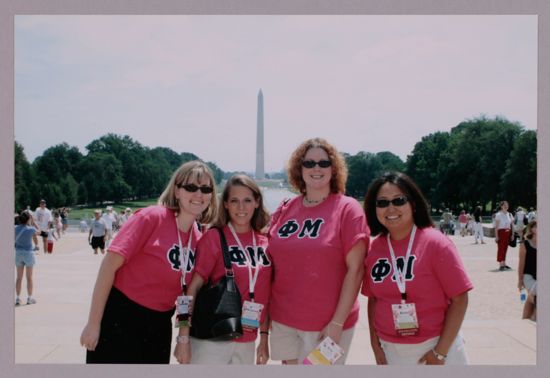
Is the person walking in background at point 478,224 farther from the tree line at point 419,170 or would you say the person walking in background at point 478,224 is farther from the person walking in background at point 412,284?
the person walking in background at point 412,284

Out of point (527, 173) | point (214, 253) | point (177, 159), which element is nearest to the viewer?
point (214, 253)

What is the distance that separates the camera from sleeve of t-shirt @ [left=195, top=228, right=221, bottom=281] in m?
3.74

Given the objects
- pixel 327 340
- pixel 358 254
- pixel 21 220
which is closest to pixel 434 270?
Result: pixel 358 254

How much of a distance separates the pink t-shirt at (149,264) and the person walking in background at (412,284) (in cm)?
139

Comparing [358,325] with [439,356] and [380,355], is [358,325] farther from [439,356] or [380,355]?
[439,356]

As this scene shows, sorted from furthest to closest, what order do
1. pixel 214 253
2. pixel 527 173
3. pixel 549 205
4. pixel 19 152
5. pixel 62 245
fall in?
pixel 19 152, pixel 527 173, pixel 62 245, pixel 549 205, pixel 214 253

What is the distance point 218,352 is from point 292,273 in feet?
2.48

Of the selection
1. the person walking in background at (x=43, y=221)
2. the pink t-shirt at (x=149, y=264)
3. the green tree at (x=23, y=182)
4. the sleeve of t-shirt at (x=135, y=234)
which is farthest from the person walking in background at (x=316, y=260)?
the green tree at (x=23, y=182)

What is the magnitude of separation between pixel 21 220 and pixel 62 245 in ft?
44.0

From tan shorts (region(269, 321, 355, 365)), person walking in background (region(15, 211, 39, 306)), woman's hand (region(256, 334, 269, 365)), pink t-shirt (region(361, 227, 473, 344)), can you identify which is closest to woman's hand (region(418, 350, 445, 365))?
pink t-shirt (region(361, 227, 473, 344))

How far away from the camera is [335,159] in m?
3.84

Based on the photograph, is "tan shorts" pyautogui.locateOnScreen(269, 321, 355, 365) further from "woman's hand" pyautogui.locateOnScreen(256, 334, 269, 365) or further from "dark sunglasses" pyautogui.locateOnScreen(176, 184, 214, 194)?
"dark sunglasses" pyautogui.locateOnScreen(176, 184, 214, 194)

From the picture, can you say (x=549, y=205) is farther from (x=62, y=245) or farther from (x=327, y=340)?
(x=62, y=245)

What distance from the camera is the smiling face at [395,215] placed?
11.8ft
